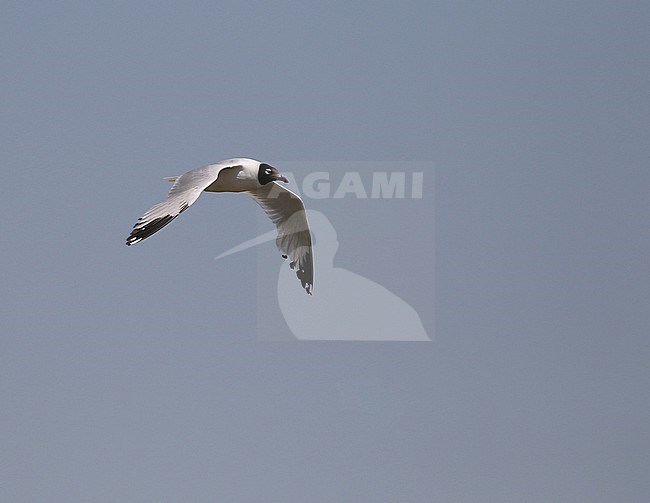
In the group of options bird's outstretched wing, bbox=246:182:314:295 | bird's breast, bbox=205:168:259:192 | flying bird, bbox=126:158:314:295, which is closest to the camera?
flying bird, bbox=126:158:314:295

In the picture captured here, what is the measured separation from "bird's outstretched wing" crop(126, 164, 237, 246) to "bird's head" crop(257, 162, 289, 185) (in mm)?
232

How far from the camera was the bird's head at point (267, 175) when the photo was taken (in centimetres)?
462

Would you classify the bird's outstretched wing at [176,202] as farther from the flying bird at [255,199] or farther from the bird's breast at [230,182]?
the bird's breast at [230,182]

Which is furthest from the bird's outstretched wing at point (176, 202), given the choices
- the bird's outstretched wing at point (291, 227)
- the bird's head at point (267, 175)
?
the bird's outstretched wing at point (291, 227)

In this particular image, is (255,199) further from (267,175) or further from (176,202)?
(176,202)

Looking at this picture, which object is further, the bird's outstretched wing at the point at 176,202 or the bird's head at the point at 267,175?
the bird's head at the point at 267,175

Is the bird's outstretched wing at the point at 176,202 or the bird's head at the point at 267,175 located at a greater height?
the bird's head at the point at 267,175

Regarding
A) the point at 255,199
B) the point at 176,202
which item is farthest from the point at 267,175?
the point at 176,202

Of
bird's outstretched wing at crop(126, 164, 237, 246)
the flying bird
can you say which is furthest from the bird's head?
bird's outstretched wing at crop(126, 164, 237, 246)

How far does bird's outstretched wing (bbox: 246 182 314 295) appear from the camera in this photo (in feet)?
16.9

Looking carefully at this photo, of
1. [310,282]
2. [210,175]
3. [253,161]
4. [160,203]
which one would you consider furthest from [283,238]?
[160,203]

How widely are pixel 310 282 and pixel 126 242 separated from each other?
190 cm

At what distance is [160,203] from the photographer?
3859 millimetres

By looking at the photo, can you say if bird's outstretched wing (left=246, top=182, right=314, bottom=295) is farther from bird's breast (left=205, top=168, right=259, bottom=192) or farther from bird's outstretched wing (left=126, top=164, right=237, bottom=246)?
bird's outstretched wing (left=126, top=164, right=237, bottom=246)
